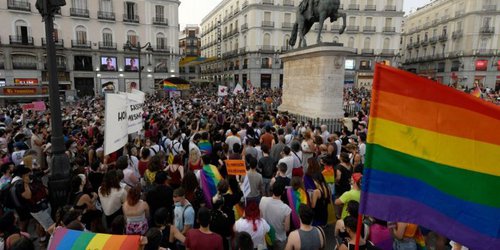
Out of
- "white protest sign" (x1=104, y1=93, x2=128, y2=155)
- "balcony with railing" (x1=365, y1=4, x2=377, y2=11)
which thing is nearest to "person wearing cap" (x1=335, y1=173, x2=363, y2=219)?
"white protest sign" (x1=104, y1=93, x2=128, y2=155)

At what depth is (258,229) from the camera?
374cm

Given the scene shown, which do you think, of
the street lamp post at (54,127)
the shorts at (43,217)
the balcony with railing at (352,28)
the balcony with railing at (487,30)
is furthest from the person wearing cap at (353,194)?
the balcony with railing at (487,30)

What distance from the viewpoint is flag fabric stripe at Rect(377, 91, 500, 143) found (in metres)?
2.13

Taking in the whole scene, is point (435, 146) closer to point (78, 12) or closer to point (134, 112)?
point (134, 112)

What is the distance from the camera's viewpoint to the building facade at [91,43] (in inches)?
1414

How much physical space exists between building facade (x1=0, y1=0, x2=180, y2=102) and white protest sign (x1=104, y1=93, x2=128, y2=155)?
1219 inches

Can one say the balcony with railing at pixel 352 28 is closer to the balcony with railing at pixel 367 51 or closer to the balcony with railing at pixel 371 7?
the balcony with railing at pixel 371 7

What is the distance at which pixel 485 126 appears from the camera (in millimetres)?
2119

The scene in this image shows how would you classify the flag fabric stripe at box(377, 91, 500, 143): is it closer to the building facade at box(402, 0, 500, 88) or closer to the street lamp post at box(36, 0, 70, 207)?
the street lamp post at box(36, 0, 70, 207)

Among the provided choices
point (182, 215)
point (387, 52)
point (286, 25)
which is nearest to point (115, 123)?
point (182, 215)

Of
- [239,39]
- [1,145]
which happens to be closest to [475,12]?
[239,39]

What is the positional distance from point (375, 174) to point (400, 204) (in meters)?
0.30

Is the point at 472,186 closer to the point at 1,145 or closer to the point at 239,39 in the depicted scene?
the point at 1,145

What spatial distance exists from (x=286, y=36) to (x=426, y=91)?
4959cm
